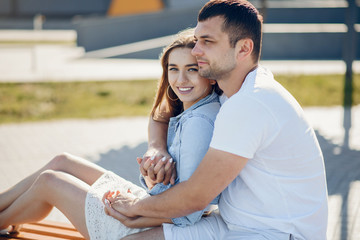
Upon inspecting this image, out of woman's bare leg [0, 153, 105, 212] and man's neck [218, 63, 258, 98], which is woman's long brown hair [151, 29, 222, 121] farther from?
woman's bare leg [0, 153, 105, 212]

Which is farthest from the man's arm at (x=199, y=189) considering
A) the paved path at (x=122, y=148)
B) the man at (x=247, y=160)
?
the paved path at (x=122, y=148)

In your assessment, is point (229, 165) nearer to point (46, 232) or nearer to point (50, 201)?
point (50, 201)

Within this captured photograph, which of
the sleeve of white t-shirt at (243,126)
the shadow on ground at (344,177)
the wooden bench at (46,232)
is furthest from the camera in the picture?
the shadow on ground at (344,177)

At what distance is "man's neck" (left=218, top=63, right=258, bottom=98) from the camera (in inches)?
103

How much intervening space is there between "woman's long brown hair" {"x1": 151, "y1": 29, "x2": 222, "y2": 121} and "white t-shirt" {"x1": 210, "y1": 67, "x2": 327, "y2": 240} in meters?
0.60

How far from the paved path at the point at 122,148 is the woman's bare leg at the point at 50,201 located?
161 centimetres

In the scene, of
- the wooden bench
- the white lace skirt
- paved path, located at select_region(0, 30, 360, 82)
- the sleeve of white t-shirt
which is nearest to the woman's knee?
the wooden bench

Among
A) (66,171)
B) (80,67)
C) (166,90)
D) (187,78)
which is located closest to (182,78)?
(187,78)

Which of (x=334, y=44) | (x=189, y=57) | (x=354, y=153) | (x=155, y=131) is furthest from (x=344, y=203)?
(x=334, y=44)

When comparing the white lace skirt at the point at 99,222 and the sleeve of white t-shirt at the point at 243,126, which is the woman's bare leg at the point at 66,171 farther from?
the sleeve of white t-shirt at the point at 243,126

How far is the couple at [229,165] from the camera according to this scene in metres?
2.34

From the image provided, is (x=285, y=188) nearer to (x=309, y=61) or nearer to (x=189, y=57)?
(x=189, y=57)

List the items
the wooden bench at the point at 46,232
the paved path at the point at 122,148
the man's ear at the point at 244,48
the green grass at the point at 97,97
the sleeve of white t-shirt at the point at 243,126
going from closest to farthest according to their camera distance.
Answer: the sleeve of white t-shirt at the point at 243,126 < the man's ear at the point at 244,48 < the wooden bench at the point at 46,232 < the paved path at the point at 122,148 < the green grass at the point at 97,97

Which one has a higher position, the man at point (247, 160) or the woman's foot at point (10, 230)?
the man at point (247, 160)
